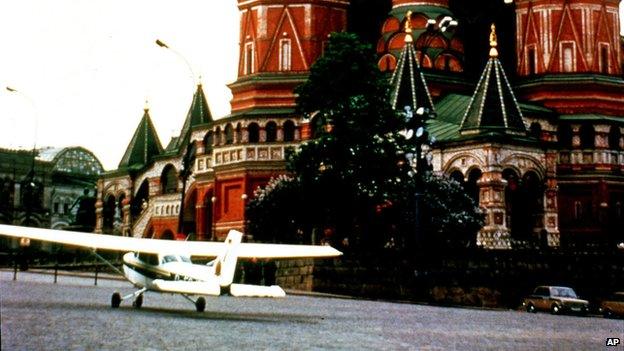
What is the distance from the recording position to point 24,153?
374 ft

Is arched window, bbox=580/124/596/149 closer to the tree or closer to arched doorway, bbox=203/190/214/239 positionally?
the tree

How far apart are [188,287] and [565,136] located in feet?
142

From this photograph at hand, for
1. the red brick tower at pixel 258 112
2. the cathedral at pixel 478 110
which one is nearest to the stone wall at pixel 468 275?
the cathedral at pixel 478 110

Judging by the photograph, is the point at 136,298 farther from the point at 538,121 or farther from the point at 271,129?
the point at 538,121

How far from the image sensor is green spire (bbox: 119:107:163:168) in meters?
81.7

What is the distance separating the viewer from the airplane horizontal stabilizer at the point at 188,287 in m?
24.4

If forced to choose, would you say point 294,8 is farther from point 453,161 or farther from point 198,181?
point 453,161

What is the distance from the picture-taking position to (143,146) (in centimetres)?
8288

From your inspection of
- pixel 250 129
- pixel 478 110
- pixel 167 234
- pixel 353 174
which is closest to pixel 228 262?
pixel 353 174

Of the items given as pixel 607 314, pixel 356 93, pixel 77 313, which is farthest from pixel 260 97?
pixel 77 313

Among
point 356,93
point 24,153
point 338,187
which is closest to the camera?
point 338,187

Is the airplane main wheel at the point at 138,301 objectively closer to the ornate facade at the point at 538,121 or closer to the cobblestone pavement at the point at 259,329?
the cobblestone pavement at the point at 259,329

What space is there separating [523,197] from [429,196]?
1055 cm

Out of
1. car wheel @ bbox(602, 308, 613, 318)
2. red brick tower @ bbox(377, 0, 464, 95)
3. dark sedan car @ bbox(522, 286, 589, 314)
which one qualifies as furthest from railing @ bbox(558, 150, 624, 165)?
car wheel @ bbox(602, 308, 613, 318)
